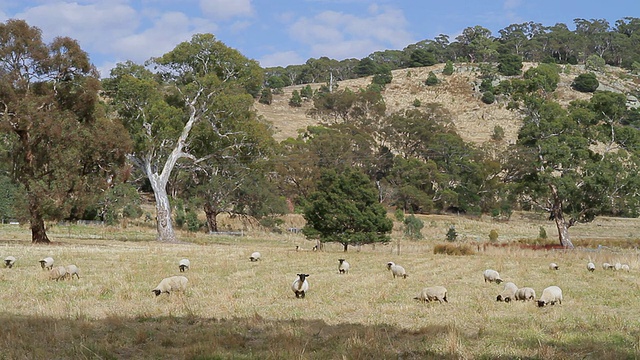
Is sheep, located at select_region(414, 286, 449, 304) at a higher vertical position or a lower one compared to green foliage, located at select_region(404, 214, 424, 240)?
higher

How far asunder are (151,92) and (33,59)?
37.0 ft

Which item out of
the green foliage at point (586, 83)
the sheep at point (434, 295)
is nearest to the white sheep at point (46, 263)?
the sheep at point (434, 295)

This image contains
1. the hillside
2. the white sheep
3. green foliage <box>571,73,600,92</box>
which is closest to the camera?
the white sheep

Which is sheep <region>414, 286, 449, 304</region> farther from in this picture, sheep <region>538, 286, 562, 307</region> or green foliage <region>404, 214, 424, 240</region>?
green foliage <region>404, 214, 424, 240</region>

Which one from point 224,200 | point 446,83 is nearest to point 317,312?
point 224,200

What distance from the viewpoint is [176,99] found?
4678 centimetres

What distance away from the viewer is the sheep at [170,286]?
15.4m

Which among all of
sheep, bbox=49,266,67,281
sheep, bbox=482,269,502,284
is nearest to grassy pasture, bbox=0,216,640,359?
sheep, bbox=49,266,67,281

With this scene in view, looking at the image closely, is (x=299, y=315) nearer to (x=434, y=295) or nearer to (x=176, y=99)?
(x=434, y=295)

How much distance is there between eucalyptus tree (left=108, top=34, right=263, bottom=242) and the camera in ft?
141

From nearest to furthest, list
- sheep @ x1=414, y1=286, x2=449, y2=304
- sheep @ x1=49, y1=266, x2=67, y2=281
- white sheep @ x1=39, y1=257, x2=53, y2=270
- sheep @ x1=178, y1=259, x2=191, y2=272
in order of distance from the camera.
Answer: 1. sheep @ x1=414, y1=286, x2=449, y2=304
2. sheep @ x1=49, y1=266, x2=67, y2=281
3. white sheep @ x1=39, y1=257, x2=53, y2=270
4. sheep @ x1=178, y1=259, x2=191, y2=272

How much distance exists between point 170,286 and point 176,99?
33.1 meters

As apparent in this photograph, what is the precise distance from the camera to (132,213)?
185 ft

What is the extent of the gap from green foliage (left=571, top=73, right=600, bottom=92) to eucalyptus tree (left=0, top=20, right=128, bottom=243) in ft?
370
